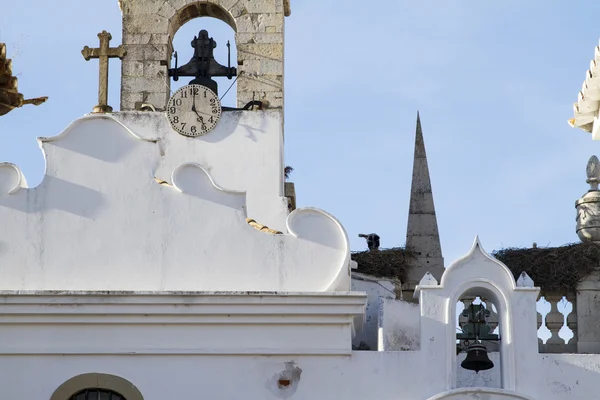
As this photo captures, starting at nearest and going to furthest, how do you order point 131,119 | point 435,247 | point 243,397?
point 243,397 < point 131,119 < point 435,247

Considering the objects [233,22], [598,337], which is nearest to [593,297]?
[598,337]

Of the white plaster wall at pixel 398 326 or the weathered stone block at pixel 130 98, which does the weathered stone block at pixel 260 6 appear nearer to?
the weathered stone block at pixel 130 98

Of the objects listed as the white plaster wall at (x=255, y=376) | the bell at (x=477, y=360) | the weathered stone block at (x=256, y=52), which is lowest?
the white plaster wall at (x=255, y=376)

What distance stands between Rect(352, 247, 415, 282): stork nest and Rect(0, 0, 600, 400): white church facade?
4394 mm

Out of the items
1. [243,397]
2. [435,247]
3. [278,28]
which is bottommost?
[243,397]

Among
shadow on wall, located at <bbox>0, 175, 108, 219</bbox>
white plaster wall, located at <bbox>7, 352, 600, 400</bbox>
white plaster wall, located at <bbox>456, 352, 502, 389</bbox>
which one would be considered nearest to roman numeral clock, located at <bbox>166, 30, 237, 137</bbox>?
shadow on wall, located at <bbox>0, 175, 108, 219</bbox>

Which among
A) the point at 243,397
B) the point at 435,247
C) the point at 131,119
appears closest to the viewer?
the point at 243,397

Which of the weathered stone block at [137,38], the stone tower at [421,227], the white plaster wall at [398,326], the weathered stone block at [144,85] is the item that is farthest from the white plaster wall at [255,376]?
the stone tower at [421,227]

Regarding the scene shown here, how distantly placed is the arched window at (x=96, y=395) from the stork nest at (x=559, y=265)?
626 cm

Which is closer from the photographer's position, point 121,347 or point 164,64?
point 121,347

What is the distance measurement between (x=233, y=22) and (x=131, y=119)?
188 cm

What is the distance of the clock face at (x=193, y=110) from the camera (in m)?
21.5

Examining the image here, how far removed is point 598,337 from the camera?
21.9 meters

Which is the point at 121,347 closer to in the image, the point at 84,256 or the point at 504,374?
the point at 84,256
